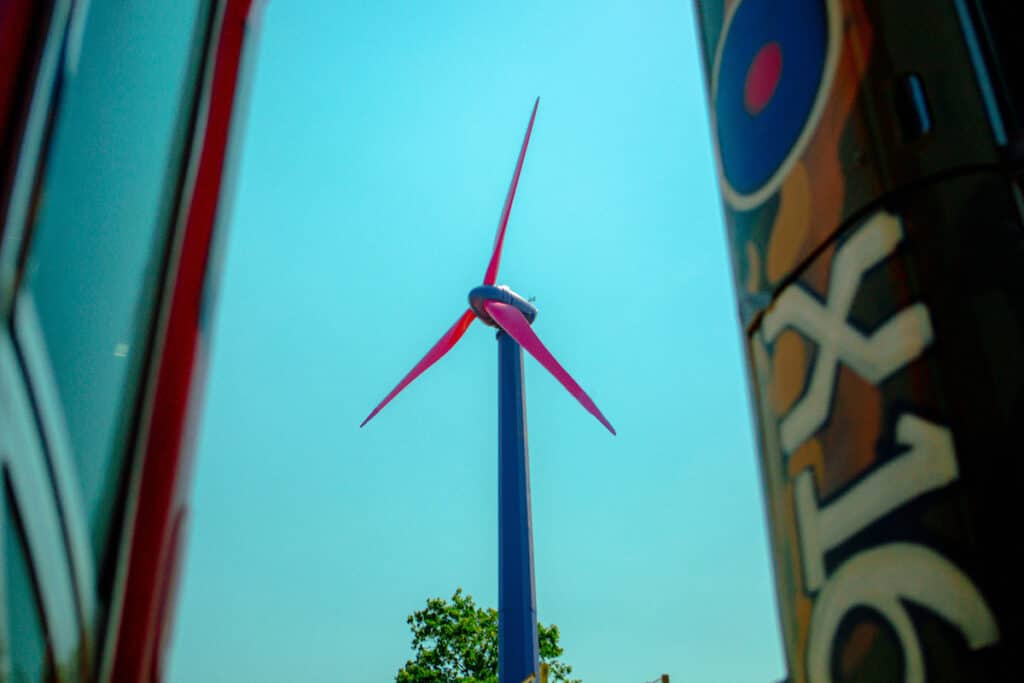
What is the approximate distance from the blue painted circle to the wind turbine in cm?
1880

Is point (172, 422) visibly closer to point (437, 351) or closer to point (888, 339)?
point (888, 339)

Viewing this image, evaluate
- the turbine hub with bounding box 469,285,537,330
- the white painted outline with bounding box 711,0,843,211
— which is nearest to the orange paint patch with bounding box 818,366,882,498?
the white painted outline with bounding box 711,0,843,211

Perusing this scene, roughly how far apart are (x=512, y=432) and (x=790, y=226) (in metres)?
21.3

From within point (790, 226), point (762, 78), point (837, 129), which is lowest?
point (790, 226)

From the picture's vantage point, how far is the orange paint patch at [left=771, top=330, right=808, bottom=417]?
9.88 ft

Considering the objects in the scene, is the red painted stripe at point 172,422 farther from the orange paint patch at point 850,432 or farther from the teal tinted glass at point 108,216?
the orange paint patch at point 850,432

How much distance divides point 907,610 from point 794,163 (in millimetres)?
1661

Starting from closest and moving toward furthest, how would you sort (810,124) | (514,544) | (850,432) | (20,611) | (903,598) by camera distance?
(20,611)
(903,598)
(850,432)
(810,124)
(514,544)

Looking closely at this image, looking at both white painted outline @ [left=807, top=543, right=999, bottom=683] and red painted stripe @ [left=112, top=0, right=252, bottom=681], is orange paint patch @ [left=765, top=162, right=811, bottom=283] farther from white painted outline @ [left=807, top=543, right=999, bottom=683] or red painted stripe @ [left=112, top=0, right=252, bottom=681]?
red painted stripe @ [left=112, top=0, right=252, bottom=681]

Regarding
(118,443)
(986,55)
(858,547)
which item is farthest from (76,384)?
(986,55)

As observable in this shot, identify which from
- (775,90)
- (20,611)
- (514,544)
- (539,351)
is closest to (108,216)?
(20,611)

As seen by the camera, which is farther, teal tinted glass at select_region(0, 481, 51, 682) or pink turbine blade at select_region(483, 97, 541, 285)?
pink turbine blade at select_region(483, 97, 541, 285)

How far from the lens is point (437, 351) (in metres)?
25.8

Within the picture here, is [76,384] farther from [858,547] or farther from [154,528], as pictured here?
[858,547]
